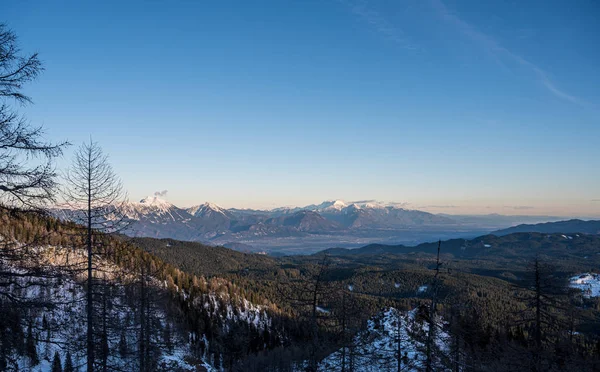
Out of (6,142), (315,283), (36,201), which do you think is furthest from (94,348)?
(315,283)

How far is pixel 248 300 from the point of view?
117 m

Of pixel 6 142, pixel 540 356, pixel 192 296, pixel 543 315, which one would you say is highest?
pixel 6 142

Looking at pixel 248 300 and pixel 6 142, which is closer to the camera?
pixel 6 142

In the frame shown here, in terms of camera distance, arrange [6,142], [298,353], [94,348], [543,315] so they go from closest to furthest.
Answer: [6,142], [94,348], [543,315], [298,353]

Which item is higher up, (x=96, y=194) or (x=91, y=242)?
(x=96, y=194)

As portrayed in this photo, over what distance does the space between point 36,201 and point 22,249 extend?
1.53 m

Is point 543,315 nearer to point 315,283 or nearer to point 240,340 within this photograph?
point 315,283

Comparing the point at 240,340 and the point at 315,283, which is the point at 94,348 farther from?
the point at 240,340

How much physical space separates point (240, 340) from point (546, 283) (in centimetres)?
6861

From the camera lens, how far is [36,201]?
10.8 meters

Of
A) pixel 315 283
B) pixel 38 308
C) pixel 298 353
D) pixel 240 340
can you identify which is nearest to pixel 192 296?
pixel 240 340

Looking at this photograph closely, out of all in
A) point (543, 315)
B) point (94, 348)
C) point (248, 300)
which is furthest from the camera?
point (248, 300)

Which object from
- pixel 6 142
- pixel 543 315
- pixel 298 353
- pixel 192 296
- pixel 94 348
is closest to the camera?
pixel 6 142

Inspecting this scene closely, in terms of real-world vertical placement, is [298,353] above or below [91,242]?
below
